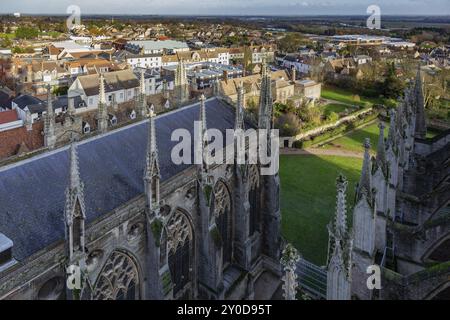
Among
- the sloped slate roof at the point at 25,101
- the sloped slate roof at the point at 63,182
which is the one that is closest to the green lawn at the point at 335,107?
the sloped slate roof at the point at 25,101

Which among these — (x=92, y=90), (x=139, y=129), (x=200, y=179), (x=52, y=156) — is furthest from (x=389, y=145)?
(x=92, y=90)

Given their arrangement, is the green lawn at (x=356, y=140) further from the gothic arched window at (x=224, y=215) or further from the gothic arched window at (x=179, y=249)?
the gothic arched window at (x=179, y=249)

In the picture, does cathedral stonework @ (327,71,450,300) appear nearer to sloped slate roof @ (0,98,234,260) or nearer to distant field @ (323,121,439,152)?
sloped slate roof @ (0,98,234,260)

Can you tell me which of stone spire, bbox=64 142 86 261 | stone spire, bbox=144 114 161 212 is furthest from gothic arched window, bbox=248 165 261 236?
stone spire, bbox=64 142 86 261

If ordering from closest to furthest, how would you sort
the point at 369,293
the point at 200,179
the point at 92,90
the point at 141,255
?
the point at 369,293, the point at 141,255, the point at 200,179, the point at 92,90

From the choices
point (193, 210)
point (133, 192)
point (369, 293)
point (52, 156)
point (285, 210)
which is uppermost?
point (52, 156)

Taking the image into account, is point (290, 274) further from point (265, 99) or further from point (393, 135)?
point (393, 135)

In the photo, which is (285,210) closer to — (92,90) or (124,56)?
(92,90)
